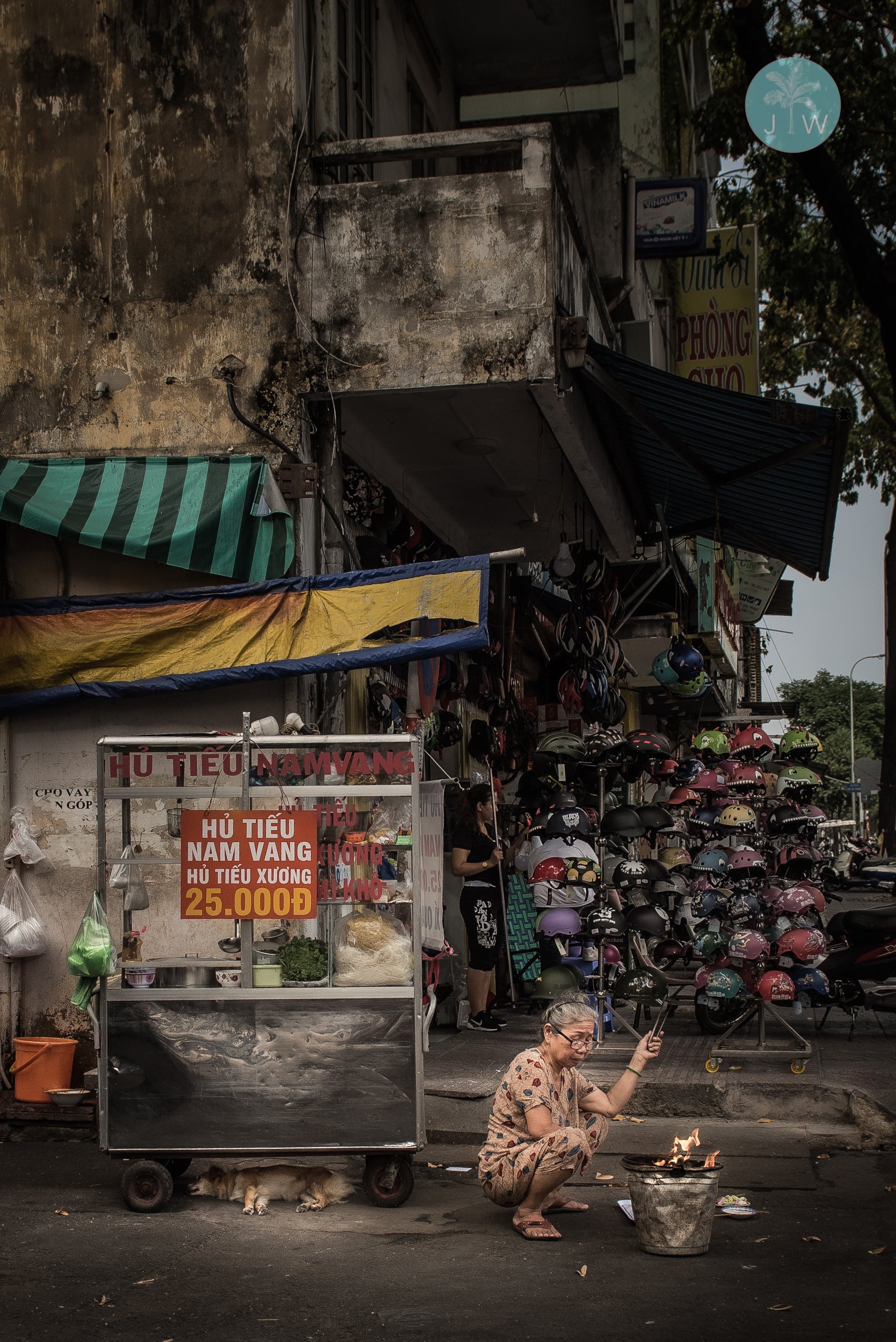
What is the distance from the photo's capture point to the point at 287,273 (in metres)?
8.38

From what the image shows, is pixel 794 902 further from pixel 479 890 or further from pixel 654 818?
pixel 479 890

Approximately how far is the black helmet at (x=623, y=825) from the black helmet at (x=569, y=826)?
28.4 inches

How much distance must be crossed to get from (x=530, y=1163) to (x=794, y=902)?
16.0 feet

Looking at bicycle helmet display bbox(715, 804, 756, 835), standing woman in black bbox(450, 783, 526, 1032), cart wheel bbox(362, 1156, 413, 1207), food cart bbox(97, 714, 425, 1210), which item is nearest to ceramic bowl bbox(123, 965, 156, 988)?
food cart bbox(97, 714, 425, 1210)

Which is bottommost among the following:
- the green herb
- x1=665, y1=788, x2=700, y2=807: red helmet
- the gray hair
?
the gray hair

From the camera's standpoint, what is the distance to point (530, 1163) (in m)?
5.74

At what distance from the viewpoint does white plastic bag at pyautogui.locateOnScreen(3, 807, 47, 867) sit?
823 centimetres

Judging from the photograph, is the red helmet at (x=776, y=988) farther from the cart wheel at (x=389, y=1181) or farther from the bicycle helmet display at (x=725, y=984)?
the cart wheel at (x=389, y=1181)

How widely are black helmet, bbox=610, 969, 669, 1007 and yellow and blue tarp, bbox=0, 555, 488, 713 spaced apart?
9.12 ft

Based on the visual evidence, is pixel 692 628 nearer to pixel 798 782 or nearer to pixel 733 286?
pixel 733 286

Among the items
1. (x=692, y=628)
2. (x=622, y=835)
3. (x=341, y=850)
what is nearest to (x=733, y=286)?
(x=692, y=628)
